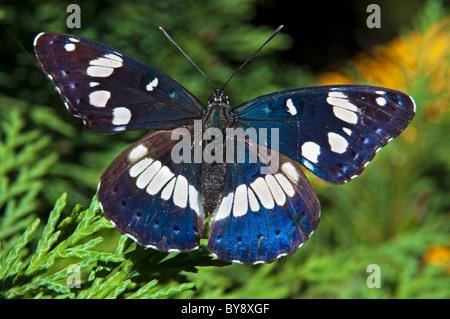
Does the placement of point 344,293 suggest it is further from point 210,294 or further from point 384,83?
point 384,83

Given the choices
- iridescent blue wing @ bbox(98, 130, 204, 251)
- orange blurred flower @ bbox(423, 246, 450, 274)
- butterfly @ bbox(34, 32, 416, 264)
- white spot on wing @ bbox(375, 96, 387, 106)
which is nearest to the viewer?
iridescent blue wing @ bbox(98, 130, 204, 251)

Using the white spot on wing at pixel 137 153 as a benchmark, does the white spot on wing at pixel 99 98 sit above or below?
above

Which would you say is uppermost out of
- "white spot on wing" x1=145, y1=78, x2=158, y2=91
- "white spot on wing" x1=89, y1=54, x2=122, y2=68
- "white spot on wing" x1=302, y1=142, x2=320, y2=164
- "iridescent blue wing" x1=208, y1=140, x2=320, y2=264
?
"white spot on wing" x1=89, y1=54, x2=122, y2=68

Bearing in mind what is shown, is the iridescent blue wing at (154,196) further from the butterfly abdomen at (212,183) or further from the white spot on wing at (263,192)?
the white spot on wing at (263,192)

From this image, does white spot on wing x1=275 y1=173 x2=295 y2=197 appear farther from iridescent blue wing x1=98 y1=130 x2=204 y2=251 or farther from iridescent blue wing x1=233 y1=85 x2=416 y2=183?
iridescent blue wing x1=98 y1=130 x2=204 y2=251

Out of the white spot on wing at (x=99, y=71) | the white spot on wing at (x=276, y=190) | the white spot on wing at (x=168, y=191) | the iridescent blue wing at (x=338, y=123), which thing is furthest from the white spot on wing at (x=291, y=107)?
the white spot on wing at (x=99, y=71)

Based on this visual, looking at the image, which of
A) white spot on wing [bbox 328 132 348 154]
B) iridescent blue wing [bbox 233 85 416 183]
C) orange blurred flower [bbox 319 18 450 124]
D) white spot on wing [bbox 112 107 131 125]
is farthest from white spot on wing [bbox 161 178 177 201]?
orange blurred flower [bbox 319 18 450 124]

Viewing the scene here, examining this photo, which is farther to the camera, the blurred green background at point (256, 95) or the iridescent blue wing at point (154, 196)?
the blurred green background at point (256, 95)

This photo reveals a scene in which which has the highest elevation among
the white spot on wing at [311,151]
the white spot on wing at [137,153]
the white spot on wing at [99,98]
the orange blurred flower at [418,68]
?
the orange blurred flower at [418,68]
